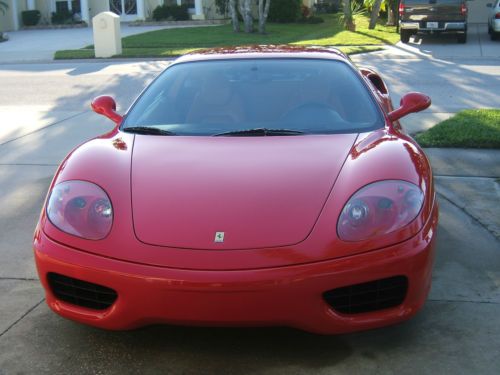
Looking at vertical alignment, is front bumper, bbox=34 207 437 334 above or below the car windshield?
below

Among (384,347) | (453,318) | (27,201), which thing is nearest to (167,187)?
(384,347)

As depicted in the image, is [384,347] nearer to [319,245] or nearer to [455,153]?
[319,245]

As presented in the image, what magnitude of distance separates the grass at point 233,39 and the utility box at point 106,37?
0.30 metres

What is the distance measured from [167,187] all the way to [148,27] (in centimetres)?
3071

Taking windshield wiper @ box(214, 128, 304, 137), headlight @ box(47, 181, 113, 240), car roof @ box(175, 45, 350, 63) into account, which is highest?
car roof @ box(175, 45, 350, 63)

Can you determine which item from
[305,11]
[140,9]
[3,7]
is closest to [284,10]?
[305,11]

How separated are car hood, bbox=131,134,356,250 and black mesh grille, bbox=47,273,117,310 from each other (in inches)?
11.6

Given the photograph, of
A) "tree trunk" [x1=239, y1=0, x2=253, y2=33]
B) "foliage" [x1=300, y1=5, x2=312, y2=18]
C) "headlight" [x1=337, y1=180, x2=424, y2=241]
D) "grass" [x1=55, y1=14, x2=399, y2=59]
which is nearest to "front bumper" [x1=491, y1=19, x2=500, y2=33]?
"grass" [x1=55, y1=14, x2=399, y2=59]

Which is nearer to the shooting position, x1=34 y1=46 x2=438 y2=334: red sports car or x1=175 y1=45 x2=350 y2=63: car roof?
x1=34 y1=46 x2=438 y2=334: red sports car

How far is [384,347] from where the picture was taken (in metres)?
3.13

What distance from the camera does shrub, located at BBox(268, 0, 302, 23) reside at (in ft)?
102

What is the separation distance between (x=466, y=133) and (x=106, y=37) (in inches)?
564

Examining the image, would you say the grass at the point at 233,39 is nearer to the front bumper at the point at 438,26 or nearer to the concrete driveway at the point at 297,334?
the front bumper at the point at 438,26

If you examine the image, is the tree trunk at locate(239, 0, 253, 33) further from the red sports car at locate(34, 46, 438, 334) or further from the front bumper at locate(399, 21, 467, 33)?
the red sports car at locate(34, 46, 438, 334)
